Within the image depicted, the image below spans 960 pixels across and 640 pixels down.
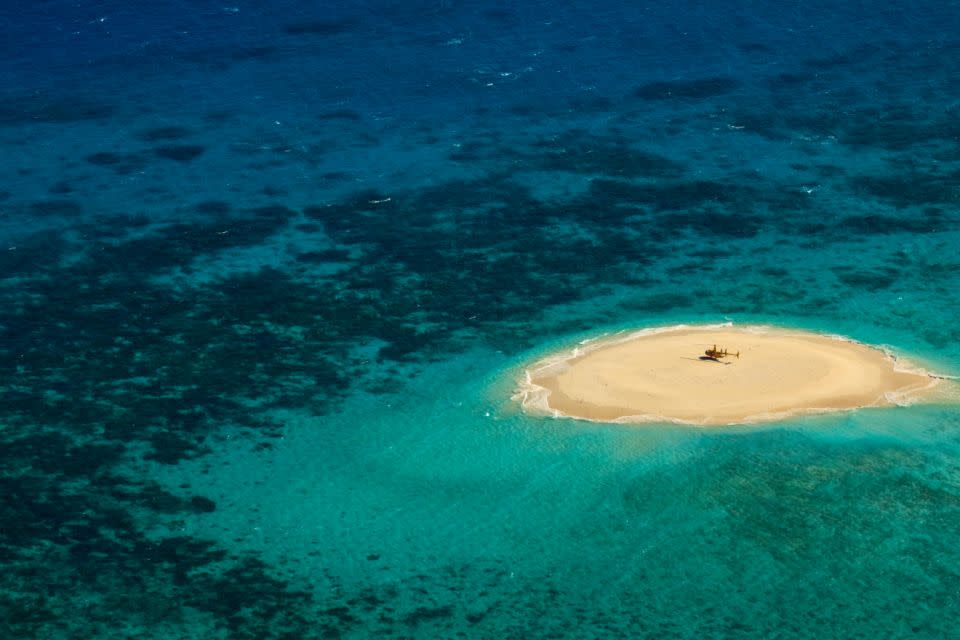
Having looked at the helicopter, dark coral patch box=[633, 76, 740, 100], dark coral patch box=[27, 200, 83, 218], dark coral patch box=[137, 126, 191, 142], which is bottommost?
the helicopter

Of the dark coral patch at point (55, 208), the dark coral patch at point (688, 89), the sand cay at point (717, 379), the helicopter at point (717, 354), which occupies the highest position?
the dark coral patch at point (688, 89)

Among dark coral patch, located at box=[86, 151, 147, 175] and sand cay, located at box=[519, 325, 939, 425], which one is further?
dark coral patch, located at box=[86, 151, 147, 175]

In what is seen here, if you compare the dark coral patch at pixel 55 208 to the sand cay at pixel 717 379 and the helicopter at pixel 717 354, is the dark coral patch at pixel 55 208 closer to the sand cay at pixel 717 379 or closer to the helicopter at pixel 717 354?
the sand cay at pixel 717 379

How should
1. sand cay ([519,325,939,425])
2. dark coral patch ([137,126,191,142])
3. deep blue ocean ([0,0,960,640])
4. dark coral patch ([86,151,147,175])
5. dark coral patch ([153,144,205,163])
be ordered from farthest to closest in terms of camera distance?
dark coral patch ([137,126,191,142]) → dark coral patch ([153,144,205,163]) → dark coral patch ([86,151,147,175]) → sand cay ([519,325,939,425]) → deep blue ocean ([0,0,960,640])

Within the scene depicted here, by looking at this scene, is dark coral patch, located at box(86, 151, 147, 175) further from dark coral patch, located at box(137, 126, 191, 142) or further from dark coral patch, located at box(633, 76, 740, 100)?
dark coral patch, located at box(633, 76, 740, 100)

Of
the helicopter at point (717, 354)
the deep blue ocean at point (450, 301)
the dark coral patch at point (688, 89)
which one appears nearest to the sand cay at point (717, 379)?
the helicopter at point (717, 354)

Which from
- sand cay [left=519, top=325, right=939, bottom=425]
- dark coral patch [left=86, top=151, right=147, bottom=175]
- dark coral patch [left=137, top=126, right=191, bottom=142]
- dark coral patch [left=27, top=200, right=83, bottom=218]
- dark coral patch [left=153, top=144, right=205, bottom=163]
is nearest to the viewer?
sand cay [left=519, top=325, right=939, bottom=425]

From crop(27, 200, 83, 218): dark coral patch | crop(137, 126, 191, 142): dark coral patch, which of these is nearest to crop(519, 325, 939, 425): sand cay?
crop(27, 200, 83, 218): dark coral patch

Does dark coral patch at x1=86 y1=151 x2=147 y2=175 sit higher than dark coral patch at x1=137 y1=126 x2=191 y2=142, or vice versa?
dark coral patch at x1=137 y1=126 x2=191 y2=142
